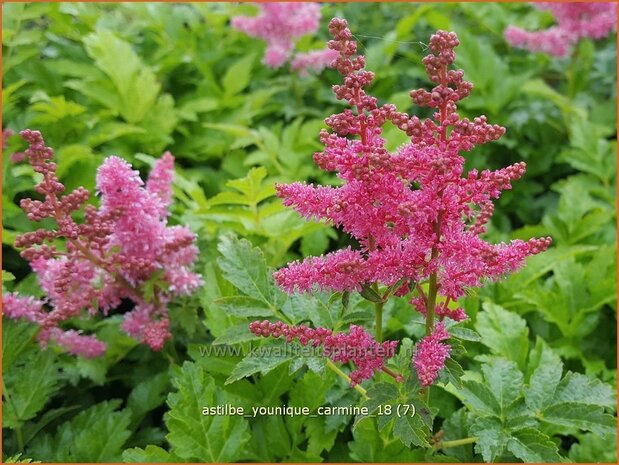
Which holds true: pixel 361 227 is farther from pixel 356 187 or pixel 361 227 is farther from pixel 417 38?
pixel 417 38

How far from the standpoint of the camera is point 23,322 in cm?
203

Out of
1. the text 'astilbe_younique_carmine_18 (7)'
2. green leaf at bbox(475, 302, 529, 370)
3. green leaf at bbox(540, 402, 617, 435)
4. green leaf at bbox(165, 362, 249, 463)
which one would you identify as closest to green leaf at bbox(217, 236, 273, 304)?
green leaf at bbox(165, 362, 249, 463)

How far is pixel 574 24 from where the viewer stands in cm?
329

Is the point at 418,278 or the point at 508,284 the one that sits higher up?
the point at 418,278

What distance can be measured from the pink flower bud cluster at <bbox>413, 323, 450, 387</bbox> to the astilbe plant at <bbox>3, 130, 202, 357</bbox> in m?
0.77

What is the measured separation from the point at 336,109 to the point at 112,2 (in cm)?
153

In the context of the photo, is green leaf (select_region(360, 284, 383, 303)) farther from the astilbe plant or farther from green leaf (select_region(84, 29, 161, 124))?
green leaf (select_region(84, 29, 161, 124))

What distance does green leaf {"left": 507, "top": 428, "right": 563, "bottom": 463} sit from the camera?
4.91 ft

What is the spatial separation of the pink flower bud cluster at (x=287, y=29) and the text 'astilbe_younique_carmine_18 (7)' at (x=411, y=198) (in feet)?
6.23

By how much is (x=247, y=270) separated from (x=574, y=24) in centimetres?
228

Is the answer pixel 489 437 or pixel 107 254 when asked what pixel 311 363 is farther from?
pixel 107 254

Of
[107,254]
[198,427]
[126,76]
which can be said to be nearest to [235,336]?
[198,427]

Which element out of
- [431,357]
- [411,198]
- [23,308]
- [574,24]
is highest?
[574,24]

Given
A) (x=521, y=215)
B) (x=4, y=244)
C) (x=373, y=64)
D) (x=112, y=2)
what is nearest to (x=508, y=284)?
(x=521, y=215)
